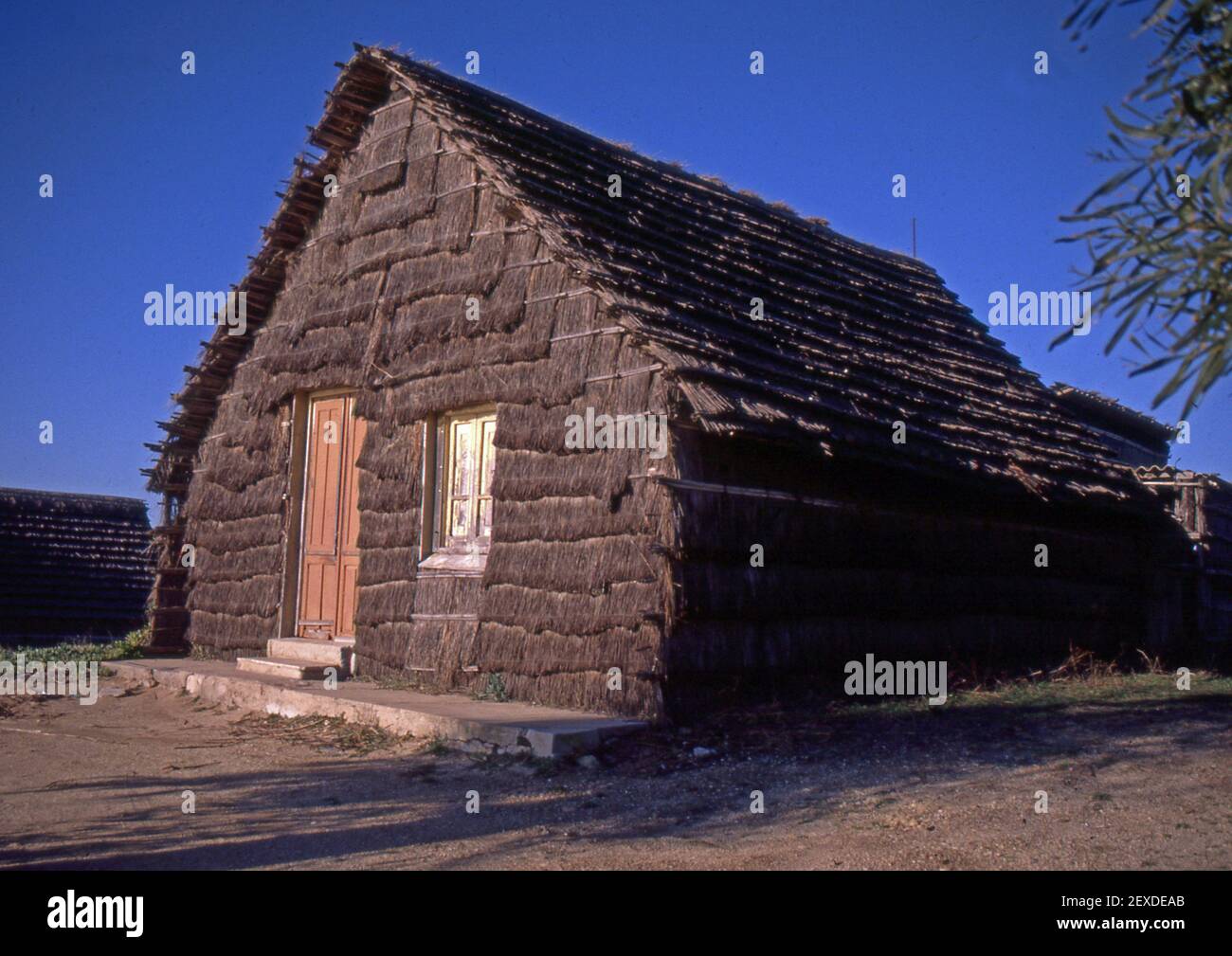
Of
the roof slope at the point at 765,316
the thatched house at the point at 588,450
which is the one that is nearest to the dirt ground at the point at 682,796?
the thatched house at the point at 588,450

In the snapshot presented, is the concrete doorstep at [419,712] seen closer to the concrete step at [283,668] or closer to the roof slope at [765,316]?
the concrete step at [283,668]

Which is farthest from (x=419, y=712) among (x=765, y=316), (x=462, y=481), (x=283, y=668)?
(x=765, y=316)

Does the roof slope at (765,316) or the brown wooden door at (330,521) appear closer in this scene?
the roof slope at (765,316)

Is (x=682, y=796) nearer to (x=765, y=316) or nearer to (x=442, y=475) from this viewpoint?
(x=442, y=475)

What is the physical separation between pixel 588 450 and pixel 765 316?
9.02 ft

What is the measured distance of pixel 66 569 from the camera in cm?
2475

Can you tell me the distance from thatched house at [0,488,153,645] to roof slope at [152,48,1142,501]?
11.9 meters

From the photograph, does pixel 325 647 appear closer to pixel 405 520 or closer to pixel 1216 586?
pixel 405 520

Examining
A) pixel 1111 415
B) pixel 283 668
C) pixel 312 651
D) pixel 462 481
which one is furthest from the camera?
pixel 1111 415

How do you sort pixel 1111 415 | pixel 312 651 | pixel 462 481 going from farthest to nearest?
pixel 1111 415
pixel 312 651
pixel 462 481

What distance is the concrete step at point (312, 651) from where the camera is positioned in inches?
431

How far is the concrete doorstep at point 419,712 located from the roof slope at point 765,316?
2.33m
